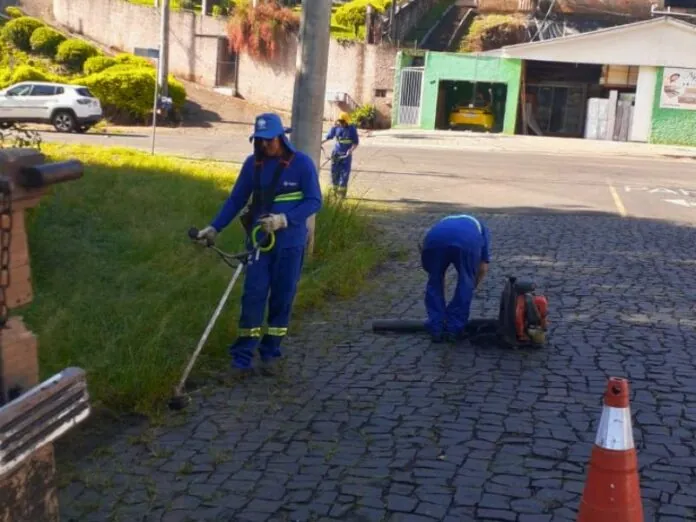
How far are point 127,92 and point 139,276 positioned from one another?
92.7 feet

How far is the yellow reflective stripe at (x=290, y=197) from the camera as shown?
7.25 meters

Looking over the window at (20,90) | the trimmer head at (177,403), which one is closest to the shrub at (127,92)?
the window at (20,90)

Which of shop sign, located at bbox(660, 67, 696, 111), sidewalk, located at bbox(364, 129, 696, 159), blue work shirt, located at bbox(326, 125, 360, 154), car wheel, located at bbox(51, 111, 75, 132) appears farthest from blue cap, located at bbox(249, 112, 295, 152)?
shop sign, located at bbox(660, 67, 696, 111)

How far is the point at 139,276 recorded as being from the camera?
9.74 m

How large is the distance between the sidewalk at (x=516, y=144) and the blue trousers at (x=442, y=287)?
77.6 ft

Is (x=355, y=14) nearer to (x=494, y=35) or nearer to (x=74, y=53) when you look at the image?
(x=494, y=35)

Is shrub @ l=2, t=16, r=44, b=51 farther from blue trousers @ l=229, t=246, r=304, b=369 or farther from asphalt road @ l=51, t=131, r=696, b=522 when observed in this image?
blue trousers @ l=229, t=246, r=304, b=369

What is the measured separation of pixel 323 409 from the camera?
6555 mm

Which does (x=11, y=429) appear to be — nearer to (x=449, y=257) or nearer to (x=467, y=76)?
(x=449, y=257)

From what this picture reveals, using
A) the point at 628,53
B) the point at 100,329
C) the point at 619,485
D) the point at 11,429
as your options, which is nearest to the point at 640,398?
the point at 619,485

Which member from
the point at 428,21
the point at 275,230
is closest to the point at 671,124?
the point at 428,21

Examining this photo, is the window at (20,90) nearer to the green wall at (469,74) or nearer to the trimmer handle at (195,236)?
the green wall at (469,74)

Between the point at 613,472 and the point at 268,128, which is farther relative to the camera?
the point at 268,128

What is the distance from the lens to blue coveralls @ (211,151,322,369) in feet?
23.5
